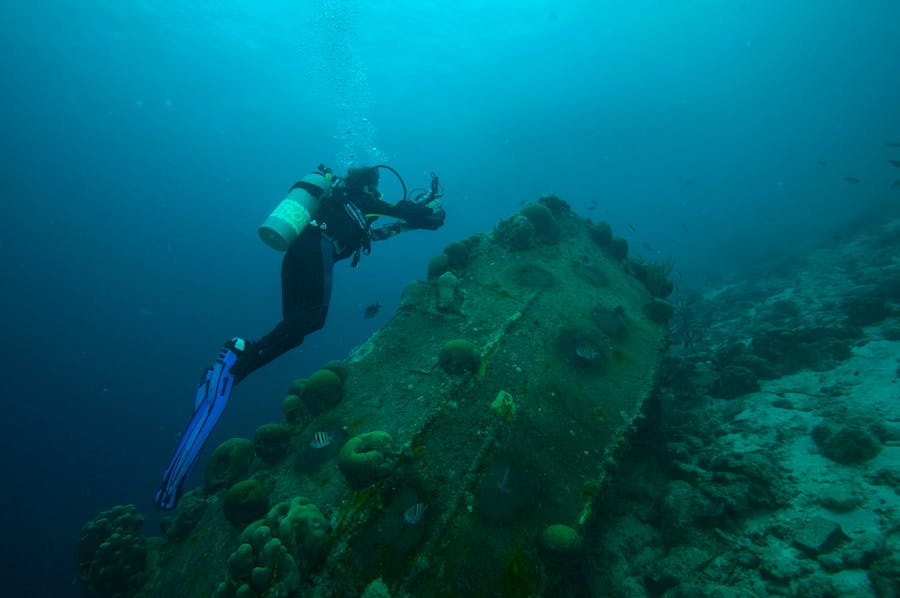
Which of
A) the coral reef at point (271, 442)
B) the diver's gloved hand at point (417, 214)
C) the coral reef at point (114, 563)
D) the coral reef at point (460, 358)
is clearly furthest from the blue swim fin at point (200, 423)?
the diver's gloved hand at point (417, 214)

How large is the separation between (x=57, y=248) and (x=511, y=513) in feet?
318

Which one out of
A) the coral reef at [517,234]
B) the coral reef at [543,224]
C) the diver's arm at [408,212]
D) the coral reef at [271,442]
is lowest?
the coral reef at [271,442]

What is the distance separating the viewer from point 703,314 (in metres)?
17.2

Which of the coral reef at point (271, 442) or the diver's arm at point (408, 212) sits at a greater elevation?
the diver's arm at point (408, 212)

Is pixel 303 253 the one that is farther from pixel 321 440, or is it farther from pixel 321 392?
→ pixel 321 440

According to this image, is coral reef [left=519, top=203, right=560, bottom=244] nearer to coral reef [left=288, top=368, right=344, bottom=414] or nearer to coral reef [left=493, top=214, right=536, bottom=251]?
coral reef [left=493, top=214, right=536, bottom=251]

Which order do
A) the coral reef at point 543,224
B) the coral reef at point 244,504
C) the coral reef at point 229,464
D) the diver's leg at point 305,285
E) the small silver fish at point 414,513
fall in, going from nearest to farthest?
the small silver fish at point 414,513, the coral reef at point 244,504, the coral reef at point 229,464, the diver's leg at point 305,285, the coral reef at point 543,224

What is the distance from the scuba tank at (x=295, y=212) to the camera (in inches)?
245

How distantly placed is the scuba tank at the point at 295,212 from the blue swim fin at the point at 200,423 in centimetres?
166

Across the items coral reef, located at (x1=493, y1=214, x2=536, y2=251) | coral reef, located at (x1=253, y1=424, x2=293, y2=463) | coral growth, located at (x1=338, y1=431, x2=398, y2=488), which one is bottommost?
coral reef, located at (x1=253, y1=424, x2=293, y2=463)

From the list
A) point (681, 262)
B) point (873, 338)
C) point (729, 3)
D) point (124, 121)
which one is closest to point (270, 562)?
point (873, 338)

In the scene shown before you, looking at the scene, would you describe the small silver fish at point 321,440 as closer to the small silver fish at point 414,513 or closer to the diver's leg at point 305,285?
the small silver fish at point 414,513

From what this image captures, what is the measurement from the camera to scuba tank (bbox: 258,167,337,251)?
6.22 m

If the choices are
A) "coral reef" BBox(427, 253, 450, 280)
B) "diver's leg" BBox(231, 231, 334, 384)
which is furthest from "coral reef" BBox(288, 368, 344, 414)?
"coral reef" BBox(427, 253, 450, 280)
